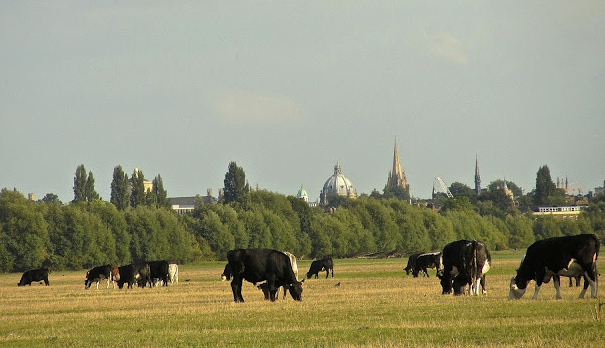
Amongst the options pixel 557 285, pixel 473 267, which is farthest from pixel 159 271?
pixel 557 285

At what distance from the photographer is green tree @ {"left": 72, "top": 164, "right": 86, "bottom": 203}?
575ft

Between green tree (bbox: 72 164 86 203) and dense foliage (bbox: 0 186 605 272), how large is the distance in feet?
130

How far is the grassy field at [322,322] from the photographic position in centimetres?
2180

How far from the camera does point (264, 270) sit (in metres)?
35.7

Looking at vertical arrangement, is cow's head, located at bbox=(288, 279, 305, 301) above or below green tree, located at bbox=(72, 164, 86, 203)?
below

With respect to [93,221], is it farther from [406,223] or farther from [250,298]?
[250,298]

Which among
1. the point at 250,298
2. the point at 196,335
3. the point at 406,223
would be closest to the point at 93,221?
the point at 406,223

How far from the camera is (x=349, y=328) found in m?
24.4

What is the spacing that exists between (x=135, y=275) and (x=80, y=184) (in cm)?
12581

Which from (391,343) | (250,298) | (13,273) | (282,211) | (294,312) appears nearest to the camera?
(391,343)

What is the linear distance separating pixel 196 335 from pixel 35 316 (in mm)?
9817

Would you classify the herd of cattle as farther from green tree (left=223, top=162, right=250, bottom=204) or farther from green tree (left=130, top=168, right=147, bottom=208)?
green tree (left=223, top=162, right=250, bottom=204)

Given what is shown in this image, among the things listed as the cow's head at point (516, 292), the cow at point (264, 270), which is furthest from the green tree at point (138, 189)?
the cow's head at point (516, 292)

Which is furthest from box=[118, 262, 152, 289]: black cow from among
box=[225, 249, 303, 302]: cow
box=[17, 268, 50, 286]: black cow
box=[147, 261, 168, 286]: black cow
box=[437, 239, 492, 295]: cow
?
box=[437, 239, 492, 295]: cow
